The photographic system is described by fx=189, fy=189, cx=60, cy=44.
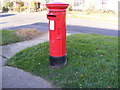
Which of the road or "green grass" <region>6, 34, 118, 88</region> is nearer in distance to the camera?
"green grass" <region>6, 34, 118, 88</region>

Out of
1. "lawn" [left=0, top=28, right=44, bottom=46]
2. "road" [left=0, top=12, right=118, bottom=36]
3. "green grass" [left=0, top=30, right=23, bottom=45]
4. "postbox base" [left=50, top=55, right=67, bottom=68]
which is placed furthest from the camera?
"road" [left=0, top=12, right=118, bottom=36]

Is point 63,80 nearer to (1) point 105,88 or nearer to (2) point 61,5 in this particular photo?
(1) point 105,88

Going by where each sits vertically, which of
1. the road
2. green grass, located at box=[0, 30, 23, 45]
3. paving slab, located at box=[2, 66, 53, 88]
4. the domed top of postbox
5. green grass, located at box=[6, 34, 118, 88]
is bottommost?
paving slab, located at box=[2, 66, 53, 88]

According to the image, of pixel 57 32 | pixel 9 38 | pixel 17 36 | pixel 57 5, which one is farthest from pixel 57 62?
pixel 17 36

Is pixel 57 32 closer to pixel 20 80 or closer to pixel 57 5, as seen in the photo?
pixel 57 5

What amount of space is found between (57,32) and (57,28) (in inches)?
3.8

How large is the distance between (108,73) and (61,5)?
186cm

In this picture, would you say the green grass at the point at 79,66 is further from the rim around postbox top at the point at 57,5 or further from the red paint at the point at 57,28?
the rim around postbox top at the point at 57,5

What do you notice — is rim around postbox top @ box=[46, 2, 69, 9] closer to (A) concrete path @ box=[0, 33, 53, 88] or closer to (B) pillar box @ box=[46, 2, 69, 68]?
(B) pillar box @ box=[46, 2, 69, 68]

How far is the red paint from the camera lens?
4.42 m

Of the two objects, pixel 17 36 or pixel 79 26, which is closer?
pixel 17 36

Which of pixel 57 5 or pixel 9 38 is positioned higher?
pixel 57 5

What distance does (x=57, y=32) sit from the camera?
4520 millimetres

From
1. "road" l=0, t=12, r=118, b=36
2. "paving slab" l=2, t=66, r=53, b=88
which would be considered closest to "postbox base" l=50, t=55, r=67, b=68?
"paving slab" l=2, t=66, r=53, b=88
